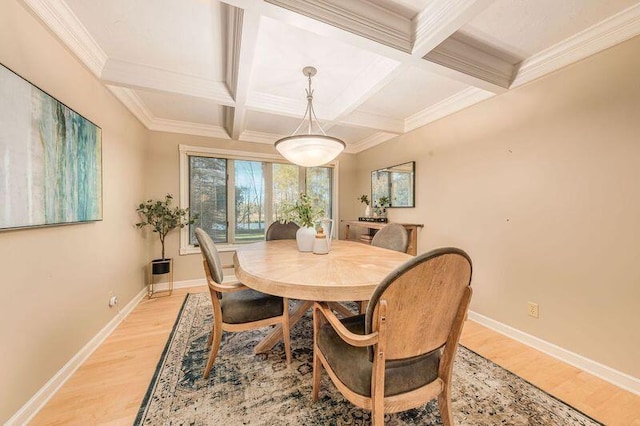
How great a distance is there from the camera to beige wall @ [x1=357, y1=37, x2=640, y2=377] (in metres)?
1.59

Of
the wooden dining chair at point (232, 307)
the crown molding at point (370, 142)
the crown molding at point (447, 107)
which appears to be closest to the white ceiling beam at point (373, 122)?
the crown molding at point (447, 107)

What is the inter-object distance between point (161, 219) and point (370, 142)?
11.1ft

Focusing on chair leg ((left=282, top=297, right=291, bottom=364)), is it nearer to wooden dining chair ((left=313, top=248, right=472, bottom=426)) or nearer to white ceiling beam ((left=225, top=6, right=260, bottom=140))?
wooden dining chair ((left=313, top=248, right=472, bottom=426))

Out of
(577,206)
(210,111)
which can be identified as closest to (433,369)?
(577,206)

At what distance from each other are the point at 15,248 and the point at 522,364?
3.26 metres

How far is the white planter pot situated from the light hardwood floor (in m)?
1.36

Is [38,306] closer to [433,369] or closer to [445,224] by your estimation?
[433,369]

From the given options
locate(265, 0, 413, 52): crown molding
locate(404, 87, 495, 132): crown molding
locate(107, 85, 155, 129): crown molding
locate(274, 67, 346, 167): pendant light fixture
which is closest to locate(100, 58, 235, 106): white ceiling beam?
locate(107, 85, 155, 129): crown molding

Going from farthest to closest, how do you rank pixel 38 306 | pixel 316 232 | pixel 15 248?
pixel 316 232, pixel 38 306, pixel 15 248

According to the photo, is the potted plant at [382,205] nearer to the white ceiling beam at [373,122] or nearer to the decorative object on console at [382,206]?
the decorative object on console at [382,206]

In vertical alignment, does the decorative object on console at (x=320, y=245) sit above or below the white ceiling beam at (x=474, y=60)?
below

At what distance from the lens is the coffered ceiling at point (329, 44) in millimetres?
1459

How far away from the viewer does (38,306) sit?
1393 mm

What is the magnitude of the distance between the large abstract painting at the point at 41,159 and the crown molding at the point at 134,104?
0.67 m
